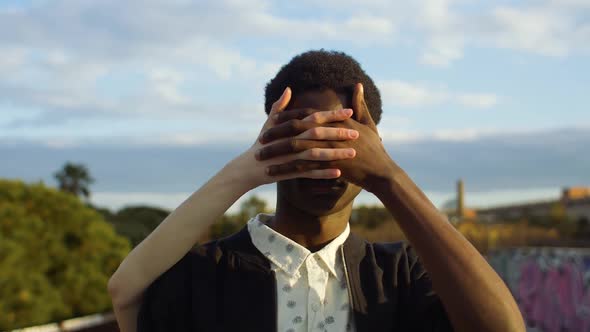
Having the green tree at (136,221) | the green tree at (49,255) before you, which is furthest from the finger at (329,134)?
the green tree at (136,221)

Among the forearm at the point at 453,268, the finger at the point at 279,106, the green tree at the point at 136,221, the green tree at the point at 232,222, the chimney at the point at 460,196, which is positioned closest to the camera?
the forearm at the point at 453,268

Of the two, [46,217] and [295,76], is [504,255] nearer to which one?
[46,217]

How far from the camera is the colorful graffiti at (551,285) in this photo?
55.1ft

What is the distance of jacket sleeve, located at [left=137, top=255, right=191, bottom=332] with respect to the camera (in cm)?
203

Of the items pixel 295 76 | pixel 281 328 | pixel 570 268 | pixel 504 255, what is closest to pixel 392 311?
pixel 281 328

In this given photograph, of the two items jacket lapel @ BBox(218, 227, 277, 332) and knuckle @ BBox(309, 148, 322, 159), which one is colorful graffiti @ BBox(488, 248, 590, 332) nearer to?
jacket lapel @ BBox(218, 227, 277, 332)

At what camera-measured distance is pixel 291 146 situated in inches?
74.5

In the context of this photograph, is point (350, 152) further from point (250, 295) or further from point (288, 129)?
point (250, 295)

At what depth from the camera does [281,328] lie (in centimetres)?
201

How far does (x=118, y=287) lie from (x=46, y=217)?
9201 mm

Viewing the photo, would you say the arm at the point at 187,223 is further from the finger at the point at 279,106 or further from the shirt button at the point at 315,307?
the shirt button at the point at 315,307

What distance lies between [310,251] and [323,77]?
0.45 metres

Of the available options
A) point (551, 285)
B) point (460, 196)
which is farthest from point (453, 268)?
point (460, 196)

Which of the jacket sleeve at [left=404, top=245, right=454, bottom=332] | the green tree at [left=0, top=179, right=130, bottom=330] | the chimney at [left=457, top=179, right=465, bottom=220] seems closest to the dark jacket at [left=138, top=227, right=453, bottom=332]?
the jacket sleeve at [left=404, top=245, right=454, bottom=332]
